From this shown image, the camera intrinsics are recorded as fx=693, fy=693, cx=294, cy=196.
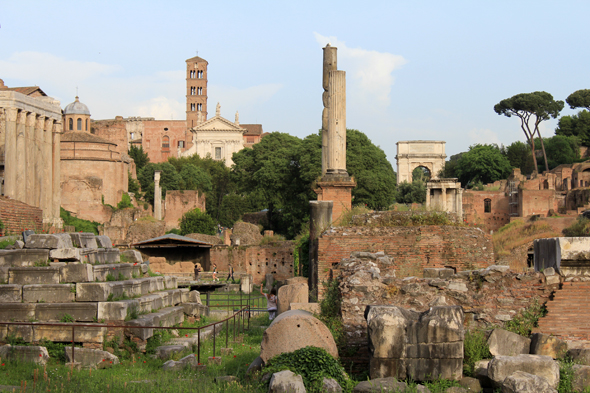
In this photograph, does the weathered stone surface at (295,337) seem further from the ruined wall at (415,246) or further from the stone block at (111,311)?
the ruined wall at (415,246)

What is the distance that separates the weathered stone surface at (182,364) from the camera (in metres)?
9.02

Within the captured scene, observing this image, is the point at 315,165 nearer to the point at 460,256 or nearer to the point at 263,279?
the point at 263,279

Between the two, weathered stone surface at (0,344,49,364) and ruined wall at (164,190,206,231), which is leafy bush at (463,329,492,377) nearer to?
weathered stone surface at (0,344,49,364)

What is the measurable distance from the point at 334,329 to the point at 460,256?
561 cm

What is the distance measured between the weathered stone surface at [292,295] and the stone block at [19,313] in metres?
4.44

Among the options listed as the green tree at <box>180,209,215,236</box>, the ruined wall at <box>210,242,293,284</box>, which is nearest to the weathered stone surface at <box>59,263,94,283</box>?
the ruined wall at <box>210,242,293,284</box>

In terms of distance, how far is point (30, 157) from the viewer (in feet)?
129

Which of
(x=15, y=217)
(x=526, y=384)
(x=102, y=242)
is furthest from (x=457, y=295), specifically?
(x=15, y=217)

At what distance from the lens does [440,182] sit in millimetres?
36688

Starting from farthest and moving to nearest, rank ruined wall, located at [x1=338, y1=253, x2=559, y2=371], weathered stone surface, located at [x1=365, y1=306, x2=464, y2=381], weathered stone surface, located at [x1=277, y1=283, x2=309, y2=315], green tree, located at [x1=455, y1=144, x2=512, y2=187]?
green tree, located at [x1=455, y1=144, x2=512, y2=187], weathered stone surface, located at [x1=277, y1=283, x2=309, y2=315], ruined wall, located at [x1=338, y1=253, x2=559, y2=371], weathered stone surface, located at [x1=365, y1=306, x2=464, y2=381]

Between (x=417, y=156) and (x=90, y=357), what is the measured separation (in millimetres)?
75372

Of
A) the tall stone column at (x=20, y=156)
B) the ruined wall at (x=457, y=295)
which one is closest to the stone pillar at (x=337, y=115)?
the ruined wall at (x=457, y=295)

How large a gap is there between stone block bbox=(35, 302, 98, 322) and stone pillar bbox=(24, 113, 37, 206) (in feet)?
98.0

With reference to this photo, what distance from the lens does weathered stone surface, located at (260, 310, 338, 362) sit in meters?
7.20
